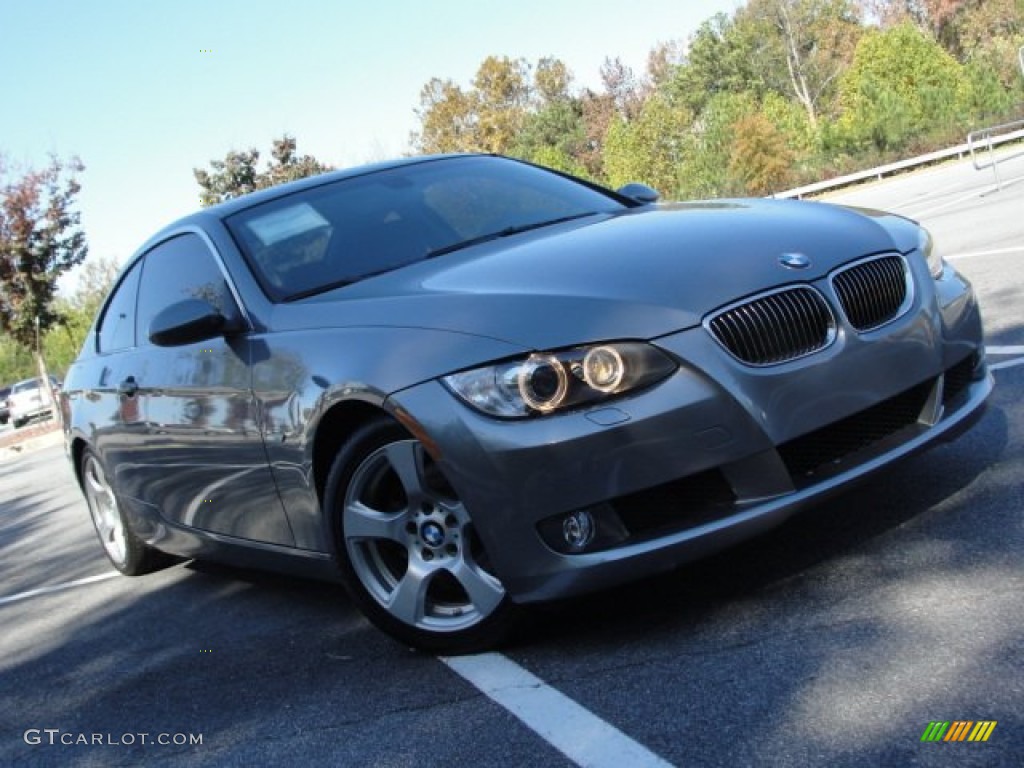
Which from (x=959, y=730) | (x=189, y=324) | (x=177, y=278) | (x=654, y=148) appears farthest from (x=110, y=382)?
(x=654, y=148)

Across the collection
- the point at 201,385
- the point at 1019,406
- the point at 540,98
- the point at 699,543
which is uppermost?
the point at 540,98

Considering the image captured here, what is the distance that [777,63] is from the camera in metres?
76.8

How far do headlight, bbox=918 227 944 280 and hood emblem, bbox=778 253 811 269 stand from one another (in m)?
0.61

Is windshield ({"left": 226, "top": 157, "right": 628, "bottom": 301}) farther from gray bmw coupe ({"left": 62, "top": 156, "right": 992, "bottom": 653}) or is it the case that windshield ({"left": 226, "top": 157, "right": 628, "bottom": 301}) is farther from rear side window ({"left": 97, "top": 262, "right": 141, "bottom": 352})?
rear side window ({"left": 97, "top": 262, "right": 141, "bottom": 352})

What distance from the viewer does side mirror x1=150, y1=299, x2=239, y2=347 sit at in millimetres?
4000

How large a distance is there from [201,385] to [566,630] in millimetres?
1667

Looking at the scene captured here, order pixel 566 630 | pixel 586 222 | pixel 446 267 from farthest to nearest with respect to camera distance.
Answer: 1. pixel 586 222
2. pixel 446 267
3. pixel 566 630

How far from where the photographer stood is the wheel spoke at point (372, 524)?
3.44 metres

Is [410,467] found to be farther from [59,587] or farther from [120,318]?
[59,587]

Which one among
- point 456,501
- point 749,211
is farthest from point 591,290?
point 749,211

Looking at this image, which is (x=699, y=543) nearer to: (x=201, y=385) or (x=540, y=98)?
(x=201, y=385)

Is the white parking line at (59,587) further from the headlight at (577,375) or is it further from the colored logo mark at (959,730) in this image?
the colored logo mark at (959,730)

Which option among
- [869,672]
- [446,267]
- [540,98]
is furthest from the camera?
[540,98]
